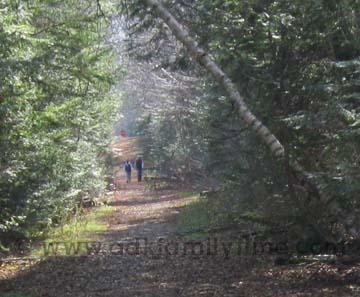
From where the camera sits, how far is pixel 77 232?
17.7 meters

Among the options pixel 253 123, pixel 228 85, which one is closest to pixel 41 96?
pixel 228 85

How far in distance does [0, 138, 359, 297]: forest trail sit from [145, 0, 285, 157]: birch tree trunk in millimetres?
2032

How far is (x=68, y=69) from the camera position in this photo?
14320 mm

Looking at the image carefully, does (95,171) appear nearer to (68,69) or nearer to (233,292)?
(68,69)

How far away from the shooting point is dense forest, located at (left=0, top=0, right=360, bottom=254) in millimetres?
8031

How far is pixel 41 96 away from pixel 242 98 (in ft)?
16.8

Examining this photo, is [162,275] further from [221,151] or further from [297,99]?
[221,151]

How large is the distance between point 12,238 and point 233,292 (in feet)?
25.5

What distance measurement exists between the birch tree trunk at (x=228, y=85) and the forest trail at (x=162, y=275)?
2032 millimetres

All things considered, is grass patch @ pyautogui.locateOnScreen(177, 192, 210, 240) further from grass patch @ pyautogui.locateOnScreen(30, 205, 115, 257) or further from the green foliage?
the green foliage

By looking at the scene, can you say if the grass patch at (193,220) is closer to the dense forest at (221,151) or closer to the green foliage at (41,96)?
the dense forest at (221,151)

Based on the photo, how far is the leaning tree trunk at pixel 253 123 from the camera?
8164 mm

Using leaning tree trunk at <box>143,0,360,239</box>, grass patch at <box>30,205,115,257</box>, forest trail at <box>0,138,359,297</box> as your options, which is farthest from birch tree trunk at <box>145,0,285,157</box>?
grass patch at <box>30,205,115,257</box>

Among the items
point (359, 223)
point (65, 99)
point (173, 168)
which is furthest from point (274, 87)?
point (173, 168)
